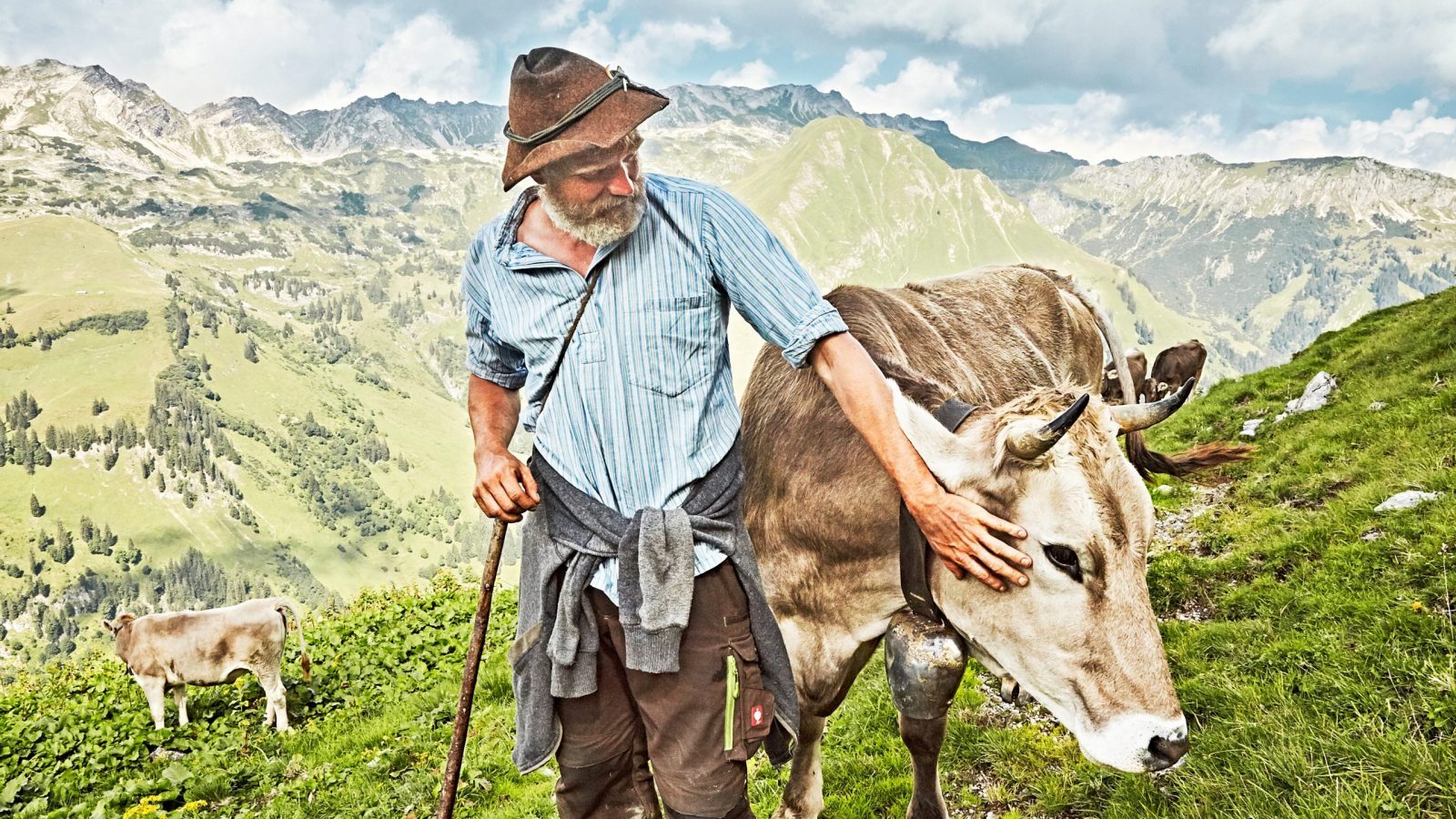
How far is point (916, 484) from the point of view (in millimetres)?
2633

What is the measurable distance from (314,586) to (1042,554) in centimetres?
20352

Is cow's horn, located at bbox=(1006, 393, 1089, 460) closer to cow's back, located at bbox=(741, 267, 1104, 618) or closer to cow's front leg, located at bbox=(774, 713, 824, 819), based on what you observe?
cow's back, located at bbox=(741, 267, 1104, 618)

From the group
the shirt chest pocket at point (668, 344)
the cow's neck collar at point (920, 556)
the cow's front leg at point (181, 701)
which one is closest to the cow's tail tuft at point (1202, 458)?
the cow's neck collar at point (920, 556)

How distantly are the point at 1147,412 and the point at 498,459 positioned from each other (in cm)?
234

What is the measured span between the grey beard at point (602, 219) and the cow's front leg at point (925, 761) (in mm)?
2728

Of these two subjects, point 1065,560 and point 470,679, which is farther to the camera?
point 470,679

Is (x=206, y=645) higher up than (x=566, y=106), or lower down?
lower down

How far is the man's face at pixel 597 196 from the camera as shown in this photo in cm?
265

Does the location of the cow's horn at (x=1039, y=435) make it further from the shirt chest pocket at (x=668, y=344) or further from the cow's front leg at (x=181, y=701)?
the cow's front leg at (x=181, y=701)

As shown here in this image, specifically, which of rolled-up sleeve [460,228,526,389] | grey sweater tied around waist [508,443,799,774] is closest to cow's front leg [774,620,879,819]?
grey sweater tied around waist [508,443,799,774]

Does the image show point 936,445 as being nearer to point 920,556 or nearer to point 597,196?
point 920,556

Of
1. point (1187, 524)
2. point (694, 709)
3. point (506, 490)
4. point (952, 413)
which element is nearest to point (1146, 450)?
point (952, 413)

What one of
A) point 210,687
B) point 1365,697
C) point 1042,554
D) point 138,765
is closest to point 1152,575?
point 1365,697

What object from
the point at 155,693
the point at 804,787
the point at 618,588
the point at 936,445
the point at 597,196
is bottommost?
the point at 155,693
